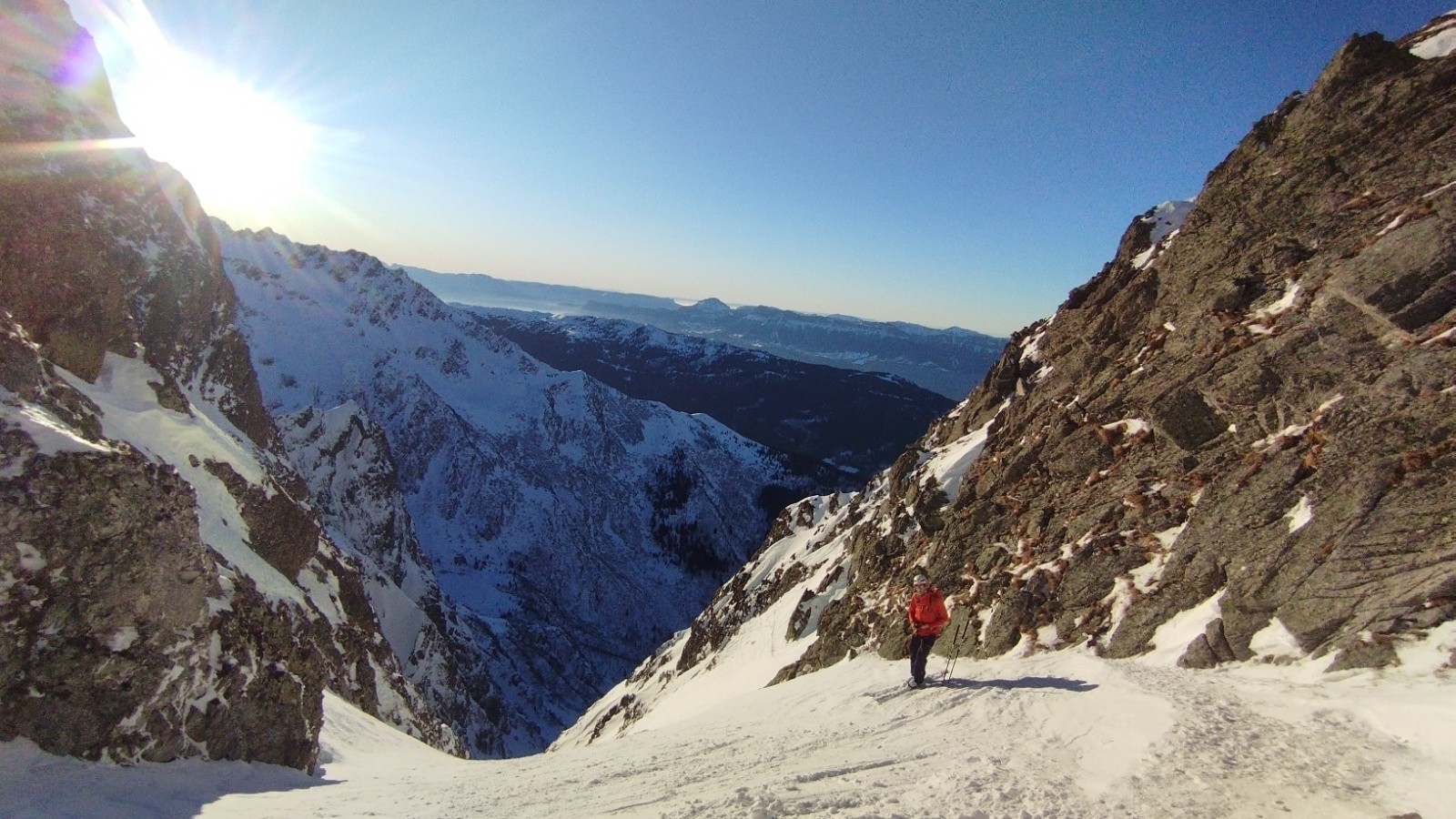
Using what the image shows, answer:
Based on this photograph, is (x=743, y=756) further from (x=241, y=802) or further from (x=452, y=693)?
(x=452, y=693)

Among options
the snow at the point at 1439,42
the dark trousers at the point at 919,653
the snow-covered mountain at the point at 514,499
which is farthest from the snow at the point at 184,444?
the snow-covered mountain at the point at 514,499

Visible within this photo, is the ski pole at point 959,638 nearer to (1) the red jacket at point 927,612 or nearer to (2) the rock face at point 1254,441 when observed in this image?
(2) the rock face at point 1254,441

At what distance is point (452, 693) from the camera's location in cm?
7194

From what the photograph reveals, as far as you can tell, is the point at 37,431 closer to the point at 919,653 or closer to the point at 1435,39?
the point at 919,653

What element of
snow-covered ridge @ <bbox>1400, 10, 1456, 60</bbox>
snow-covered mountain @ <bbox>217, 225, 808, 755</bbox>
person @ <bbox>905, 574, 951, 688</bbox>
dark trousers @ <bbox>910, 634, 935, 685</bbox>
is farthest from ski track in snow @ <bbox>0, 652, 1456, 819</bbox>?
snow-covered mountain @ <bbox>217, 225, 808, 755</bbox>

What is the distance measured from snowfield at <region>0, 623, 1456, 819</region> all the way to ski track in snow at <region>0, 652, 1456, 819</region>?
34mm

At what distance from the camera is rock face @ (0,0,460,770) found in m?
12.8

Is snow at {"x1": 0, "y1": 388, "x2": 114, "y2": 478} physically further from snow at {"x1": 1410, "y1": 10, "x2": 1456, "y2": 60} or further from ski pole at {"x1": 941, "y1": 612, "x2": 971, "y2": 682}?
snow at {"x1": 1410, "y1": 10, "x2": 1456, "y2": 60}

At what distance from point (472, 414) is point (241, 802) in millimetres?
190425

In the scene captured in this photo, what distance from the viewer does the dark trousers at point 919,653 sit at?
14203 mm

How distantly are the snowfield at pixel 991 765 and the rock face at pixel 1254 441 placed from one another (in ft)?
3.82

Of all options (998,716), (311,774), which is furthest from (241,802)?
(998,716)

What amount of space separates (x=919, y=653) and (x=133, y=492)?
17.4m

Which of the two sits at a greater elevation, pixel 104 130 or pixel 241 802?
pixel 104 130
